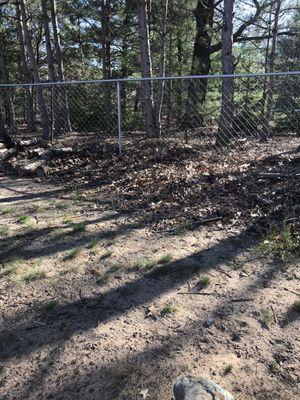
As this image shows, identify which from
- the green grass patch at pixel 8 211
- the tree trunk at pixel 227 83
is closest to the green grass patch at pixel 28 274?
the green grass patch at pixel 8 211

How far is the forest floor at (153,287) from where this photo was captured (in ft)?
7.47

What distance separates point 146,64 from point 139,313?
23.1 ft

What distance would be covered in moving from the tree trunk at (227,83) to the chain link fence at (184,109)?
0.10 feet

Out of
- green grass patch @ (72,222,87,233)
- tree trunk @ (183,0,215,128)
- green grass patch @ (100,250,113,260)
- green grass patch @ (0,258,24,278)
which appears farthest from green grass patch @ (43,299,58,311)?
tree trunk @ (183,0,215,128)

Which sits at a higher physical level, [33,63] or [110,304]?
[33,63]

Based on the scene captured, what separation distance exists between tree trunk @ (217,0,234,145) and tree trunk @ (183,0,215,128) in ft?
2.77

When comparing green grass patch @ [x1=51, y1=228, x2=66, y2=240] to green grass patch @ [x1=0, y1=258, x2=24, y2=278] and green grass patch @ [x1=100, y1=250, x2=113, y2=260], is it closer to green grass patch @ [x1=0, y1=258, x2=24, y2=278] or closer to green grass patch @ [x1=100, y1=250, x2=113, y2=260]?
green grass patch @ [x1=0, y1=258, x2=24, y2=278]

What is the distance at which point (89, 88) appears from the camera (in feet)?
45.9

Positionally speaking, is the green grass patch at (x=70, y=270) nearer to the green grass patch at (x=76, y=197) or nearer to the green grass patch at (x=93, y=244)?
the green grass patch at (x=93, y=244)

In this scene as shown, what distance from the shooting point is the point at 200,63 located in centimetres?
1336

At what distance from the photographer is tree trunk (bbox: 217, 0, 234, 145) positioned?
25.3ft

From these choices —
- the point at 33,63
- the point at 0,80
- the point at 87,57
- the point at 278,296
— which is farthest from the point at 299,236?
the point at 0,80

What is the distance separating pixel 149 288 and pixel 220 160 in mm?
3949

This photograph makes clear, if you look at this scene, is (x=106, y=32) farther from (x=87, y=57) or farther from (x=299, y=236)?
(x=299, y=236)
